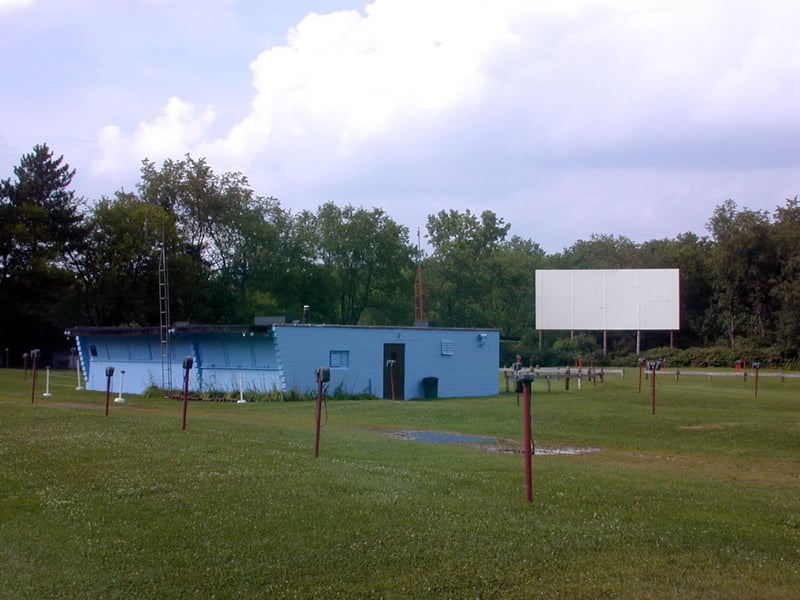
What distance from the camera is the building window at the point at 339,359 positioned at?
101 ft

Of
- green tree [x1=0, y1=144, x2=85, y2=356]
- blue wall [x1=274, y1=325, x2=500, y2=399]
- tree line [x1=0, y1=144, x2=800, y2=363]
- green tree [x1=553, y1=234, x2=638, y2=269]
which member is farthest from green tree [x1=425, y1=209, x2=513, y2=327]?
blue wall [x1=274, y1=325, x2=500, y2=399]

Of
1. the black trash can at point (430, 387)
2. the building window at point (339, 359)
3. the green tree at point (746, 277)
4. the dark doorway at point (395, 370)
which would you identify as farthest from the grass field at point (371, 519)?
the green tree at point (746, 277)

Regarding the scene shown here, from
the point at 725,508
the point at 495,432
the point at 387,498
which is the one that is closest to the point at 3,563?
the point at 387,498

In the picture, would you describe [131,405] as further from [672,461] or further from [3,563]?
[3,563]

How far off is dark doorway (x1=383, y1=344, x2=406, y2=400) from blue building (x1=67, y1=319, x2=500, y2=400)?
0.12ft

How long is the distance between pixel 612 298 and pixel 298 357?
41.5 m

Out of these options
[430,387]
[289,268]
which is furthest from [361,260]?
[430,387]

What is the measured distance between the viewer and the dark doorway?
3212 centimetres

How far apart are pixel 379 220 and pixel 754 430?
5497cm

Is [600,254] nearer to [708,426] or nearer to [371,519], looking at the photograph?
[708,426]

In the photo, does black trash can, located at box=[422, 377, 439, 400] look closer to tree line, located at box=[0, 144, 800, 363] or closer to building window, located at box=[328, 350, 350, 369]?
building window, located at box=[328, 350, 350, 369]

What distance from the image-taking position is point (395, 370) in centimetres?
3238

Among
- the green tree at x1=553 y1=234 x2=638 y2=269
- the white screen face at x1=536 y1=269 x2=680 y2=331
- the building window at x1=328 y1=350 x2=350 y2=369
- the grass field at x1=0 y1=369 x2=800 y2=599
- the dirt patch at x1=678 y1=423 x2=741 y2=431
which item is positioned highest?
the green tree at x1=553 y1=234 x2=638 y2=269

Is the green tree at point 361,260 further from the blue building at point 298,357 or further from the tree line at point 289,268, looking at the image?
the blue building at point 298,357
